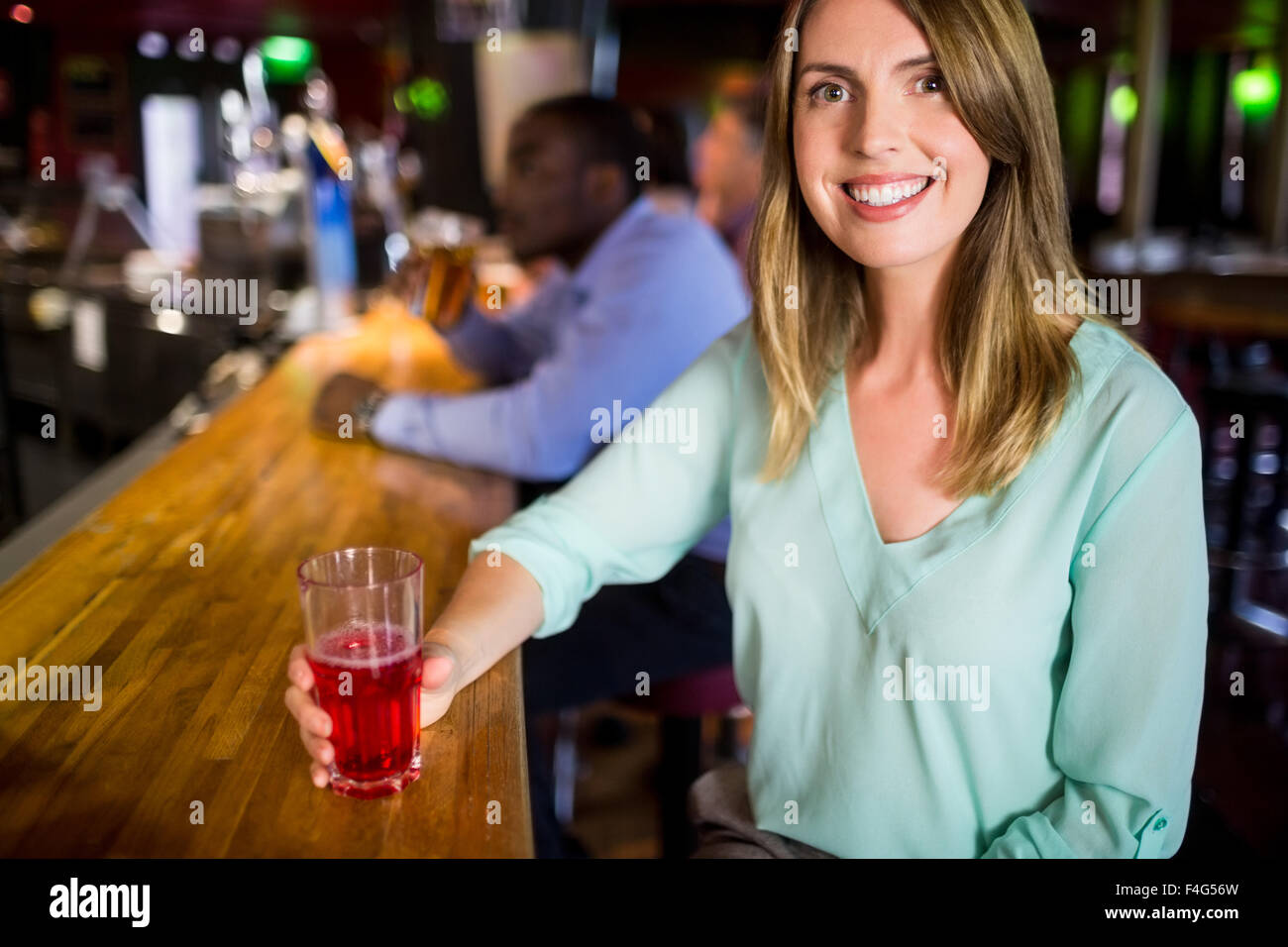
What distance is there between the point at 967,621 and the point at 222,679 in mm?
746

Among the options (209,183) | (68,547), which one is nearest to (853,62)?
(68,547)

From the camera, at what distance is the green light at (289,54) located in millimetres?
11172

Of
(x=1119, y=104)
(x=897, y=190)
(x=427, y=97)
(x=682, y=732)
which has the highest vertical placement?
(x=1119, y=104)

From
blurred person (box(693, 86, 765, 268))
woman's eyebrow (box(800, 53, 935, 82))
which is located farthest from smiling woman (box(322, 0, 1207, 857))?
blurred person (box(693, 86, 765, 268))

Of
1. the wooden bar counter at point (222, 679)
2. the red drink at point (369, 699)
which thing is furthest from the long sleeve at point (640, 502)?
the red drink at point (369, 699)

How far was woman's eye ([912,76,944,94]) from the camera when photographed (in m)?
1.13

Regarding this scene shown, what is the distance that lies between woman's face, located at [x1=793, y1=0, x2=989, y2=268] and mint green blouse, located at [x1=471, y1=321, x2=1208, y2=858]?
0.19 m

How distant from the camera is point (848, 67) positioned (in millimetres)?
1146

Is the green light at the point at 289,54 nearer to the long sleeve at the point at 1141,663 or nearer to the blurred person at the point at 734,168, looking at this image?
the blurred person at the point at 734,168

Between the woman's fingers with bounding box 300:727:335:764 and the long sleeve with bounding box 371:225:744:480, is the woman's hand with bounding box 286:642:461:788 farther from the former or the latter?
the long sleeve with bounding box 371:225:744:480

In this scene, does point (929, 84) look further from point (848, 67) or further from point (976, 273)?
point (976, 273)

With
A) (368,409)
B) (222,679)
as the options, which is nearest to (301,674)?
(222,679)

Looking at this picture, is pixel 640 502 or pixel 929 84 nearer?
pixel 929 84
